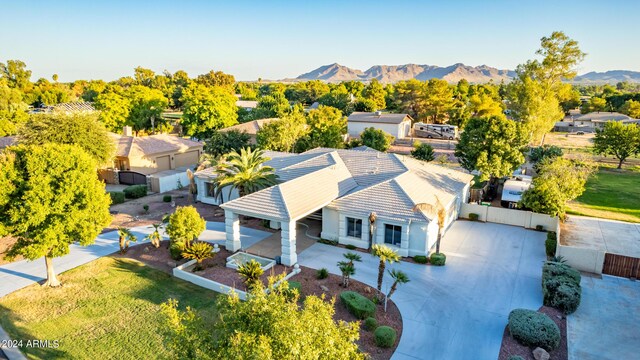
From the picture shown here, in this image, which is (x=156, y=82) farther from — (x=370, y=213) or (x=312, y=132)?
(x=370, y=213)

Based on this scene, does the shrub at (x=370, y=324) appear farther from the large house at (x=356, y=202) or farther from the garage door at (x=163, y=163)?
the garage door at (x=163, y=163)

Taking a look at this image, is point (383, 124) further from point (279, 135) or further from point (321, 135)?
point (279, 135)

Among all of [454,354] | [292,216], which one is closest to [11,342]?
[292,216]

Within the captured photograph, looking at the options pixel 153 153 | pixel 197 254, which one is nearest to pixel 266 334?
pixel 197 254

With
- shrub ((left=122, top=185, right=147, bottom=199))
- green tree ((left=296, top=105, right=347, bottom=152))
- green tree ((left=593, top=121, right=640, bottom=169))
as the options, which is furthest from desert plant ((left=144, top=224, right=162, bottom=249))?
green tree ((left=593, top=121, right=640, bottom=169))

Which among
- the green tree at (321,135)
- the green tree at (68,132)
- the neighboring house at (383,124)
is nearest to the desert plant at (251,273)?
the green tree at (68,132)

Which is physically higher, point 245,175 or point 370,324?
point 245,175
